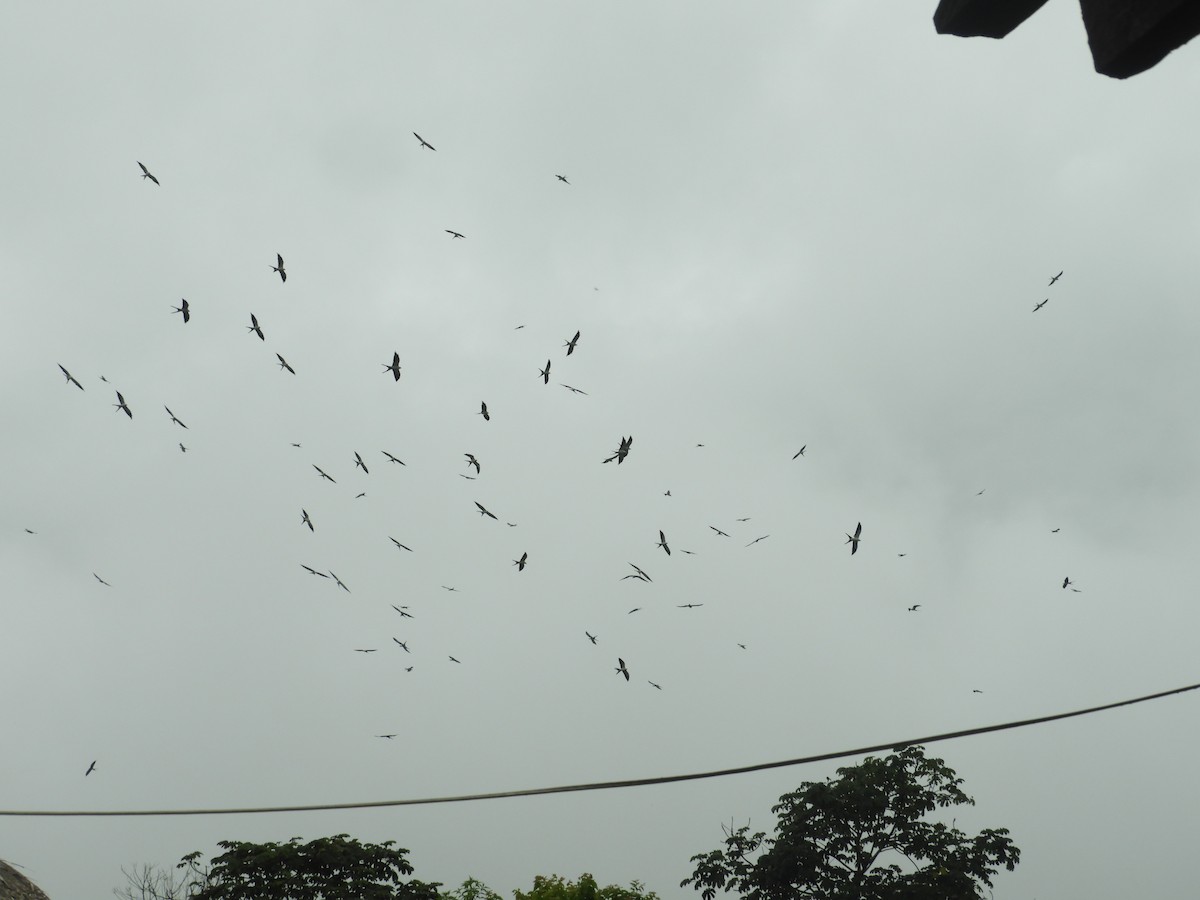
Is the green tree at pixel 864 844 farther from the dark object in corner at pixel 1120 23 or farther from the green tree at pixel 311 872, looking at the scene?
the dark object in corner at pixel 1120 23

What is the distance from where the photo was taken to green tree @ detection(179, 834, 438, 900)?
27188mm

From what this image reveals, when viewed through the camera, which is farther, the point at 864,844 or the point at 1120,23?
the point at 864,844

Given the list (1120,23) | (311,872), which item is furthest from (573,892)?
(1120,23)

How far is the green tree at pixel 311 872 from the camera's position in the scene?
27188 millimetres

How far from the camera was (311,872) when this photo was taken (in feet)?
91.4

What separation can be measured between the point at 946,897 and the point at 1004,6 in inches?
1234

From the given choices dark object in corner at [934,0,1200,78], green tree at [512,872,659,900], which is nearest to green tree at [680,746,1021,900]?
green tree at [512,872,659,900]

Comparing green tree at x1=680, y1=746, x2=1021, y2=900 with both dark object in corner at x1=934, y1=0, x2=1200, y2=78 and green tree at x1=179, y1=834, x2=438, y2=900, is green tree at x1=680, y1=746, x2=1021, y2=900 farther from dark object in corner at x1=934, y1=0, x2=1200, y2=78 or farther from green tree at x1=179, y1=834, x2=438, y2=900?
dark object in corner at x1=934, y1=0, x2=1200, y2=78

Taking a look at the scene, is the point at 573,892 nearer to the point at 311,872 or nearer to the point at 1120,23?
the point at 311,872

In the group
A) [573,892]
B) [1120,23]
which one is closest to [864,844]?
[573,892]

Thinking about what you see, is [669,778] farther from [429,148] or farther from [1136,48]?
[429,148]

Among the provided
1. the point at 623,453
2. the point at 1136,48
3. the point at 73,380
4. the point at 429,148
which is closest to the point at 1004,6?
the point at 1136,48

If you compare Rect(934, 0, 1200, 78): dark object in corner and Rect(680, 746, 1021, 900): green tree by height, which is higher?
Rect(680, 746, 1021, 900): green tree

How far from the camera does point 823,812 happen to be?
3212cm
